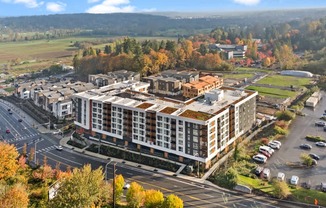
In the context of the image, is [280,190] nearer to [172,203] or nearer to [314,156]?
[172,203]

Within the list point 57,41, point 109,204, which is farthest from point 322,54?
point 57,41

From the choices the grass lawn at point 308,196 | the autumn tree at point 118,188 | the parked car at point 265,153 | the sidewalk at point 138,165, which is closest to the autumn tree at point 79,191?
the autumn tree at point 118,188

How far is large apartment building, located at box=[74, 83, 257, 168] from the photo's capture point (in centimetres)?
2198

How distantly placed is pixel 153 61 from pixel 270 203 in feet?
108

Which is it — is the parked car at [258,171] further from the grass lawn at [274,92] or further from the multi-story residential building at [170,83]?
the grass lawn at [274,92]

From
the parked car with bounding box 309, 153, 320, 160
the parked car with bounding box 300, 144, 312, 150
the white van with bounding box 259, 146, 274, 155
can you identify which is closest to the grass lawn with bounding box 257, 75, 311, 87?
the parked car with bounding box 300, 144, 312, 150

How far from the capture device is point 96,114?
2611cm

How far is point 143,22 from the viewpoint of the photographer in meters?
110

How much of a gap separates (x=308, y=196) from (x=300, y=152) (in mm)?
6763

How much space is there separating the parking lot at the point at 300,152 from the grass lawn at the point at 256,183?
148 cm

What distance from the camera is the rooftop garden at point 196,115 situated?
2196 cm

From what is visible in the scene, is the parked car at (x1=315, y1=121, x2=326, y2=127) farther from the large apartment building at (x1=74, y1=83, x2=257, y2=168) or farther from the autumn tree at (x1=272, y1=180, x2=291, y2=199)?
the autumn tree at (x1=272, y1=180, x2=291, y2=199)

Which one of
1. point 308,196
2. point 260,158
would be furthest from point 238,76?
point 308,196

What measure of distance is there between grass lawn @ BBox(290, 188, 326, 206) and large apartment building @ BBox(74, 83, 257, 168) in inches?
223
